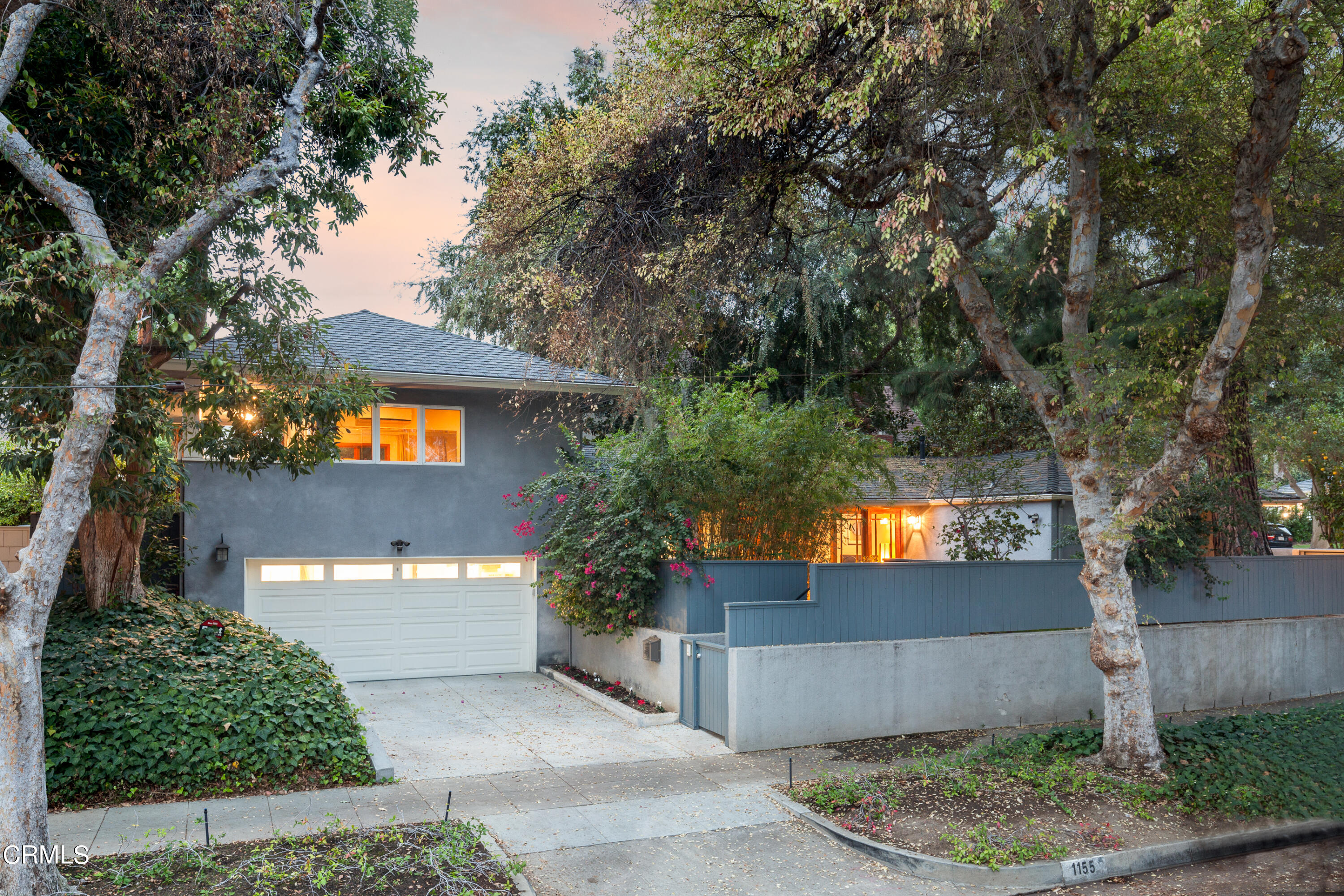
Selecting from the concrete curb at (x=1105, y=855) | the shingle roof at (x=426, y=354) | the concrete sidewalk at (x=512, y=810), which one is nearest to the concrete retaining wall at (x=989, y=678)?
the concrete sidewalk at (x=512, y=810)

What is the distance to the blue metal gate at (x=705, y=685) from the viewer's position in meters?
9.57

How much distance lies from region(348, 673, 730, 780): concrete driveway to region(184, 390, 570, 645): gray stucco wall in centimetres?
202

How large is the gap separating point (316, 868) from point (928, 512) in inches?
624

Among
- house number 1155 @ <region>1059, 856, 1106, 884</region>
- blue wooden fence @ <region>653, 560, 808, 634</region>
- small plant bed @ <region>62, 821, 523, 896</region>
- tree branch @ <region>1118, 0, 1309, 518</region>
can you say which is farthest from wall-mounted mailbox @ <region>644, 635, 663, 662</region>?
tree branch @ <region>1118, 0, 1309, 518</region>

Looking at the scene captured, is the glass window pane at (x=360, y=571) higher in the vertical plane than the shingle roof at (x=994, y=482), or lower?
lower

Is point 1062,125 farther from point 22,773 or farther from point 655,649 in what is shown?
point 22,773

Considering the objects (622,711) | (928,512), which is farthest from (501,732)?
(928,512)

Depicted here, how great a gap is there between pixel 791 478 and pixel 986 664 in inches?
127

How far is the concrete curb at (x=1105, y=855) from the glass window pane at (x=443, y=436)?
26.2 feet

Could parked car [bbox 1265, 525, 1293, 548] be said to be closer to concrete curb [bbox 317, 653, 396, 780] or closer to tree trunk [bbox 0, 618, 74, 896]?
concrete curb [bbox 317, 653, 396, 780]

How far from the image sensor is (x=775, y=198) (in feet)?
30.8

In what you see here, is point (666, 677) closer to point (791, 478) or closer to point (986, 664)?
point (791, 478)

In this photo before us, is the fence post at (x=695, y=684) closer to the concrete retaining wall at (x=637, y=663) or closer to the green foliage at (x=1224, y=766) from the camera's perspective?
the concrete retaining wall at (x=637, y=663)

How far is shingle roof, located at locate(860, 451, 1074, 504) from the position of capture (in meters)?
14.1
